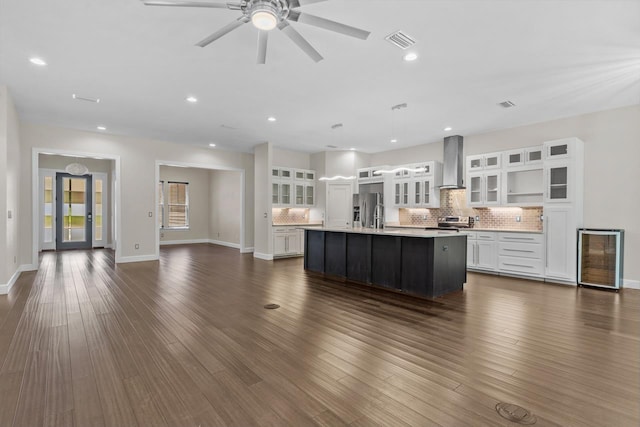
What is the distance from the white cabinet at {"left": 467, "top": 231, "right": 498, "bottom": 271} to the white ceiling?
2276 millimetres

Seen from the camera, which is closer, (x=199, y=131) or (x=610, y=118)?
(x=610, y=118)

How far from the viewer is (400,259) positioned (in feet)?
15.7

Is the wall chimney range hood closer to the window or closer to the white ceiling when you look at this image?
the white ceiling

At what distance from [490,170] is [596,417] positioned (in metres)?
5.47

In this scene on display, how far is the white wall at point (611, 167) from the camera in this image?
513 centimetres

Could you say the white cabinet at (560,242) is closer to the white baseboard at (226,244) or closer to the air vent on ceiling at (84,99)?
the air vent on ceiling at (84,99)

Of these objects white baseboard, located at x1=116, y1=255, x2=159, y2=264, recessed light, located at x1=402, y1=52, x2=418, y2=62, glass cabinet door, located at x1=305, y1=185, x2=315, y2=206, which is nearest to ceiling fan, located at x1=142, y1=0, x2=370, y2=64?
recessed light, located at x1=402, y1=52, x2=418, y2=62

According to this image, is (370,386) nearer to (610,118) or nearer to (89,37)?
(89,37)

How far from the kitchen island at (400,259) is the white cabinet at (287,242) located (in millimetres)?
2490

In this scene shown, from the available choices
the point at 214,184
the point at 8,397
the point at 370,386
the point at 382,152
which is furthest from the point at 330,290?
the point at 214,184

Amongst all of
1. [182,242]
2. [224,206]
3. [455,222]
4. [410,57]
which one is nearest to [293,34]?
[410,57]

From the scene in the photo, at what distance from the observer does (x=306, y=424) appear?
5.86ft

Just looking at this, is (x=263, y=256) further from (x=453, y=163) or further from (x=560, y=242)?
(x=560, y=242)

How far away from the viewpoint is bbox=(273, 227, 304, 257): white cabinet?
8.33 meters
